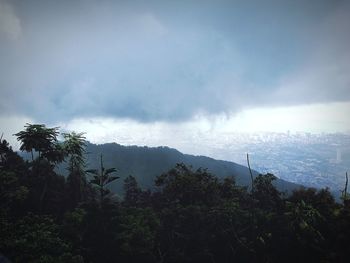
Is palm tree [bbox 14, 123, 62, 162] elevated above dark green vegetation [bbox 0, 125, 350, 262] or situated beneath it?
elevated above

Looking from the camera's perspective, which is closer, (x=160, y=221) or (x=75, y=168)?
(x=160, y=221)

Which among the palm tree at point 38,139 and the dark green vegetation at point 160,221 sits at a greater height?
the palm tree at point 38,139

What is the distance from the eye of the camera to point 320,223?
38750 mm

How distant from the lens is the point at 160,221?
48094mm

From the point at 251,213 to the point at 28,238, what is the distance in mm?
30764

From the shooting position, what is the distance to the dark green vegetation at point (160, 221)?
114 ft

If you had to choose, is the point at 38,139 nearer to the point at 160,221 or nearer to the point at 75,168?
the point at 75,168

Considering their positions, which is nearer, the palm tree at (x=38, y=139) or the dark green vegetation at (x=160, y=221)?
the dark green vegetation at (x=160, y=221)

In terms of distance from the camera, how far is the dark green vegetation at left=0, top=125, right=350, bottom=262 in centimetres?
3478

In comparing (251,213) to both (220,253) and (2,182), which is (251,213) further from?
(2,182)

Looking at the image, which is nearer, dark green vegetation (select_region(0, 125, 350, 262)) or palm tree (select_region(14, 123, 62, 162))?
dark green vegetation (select_region(0, 125, 350, 262))

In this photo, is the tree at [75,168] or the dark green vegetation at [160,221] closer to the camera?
the dark green vegetation at [160,221]

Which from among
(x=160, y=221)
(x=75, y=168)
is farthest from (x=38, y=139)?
(x=160, y=221)

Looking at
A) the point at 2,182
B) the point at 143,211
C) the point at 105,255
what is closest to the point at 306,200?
the point at 143,211
